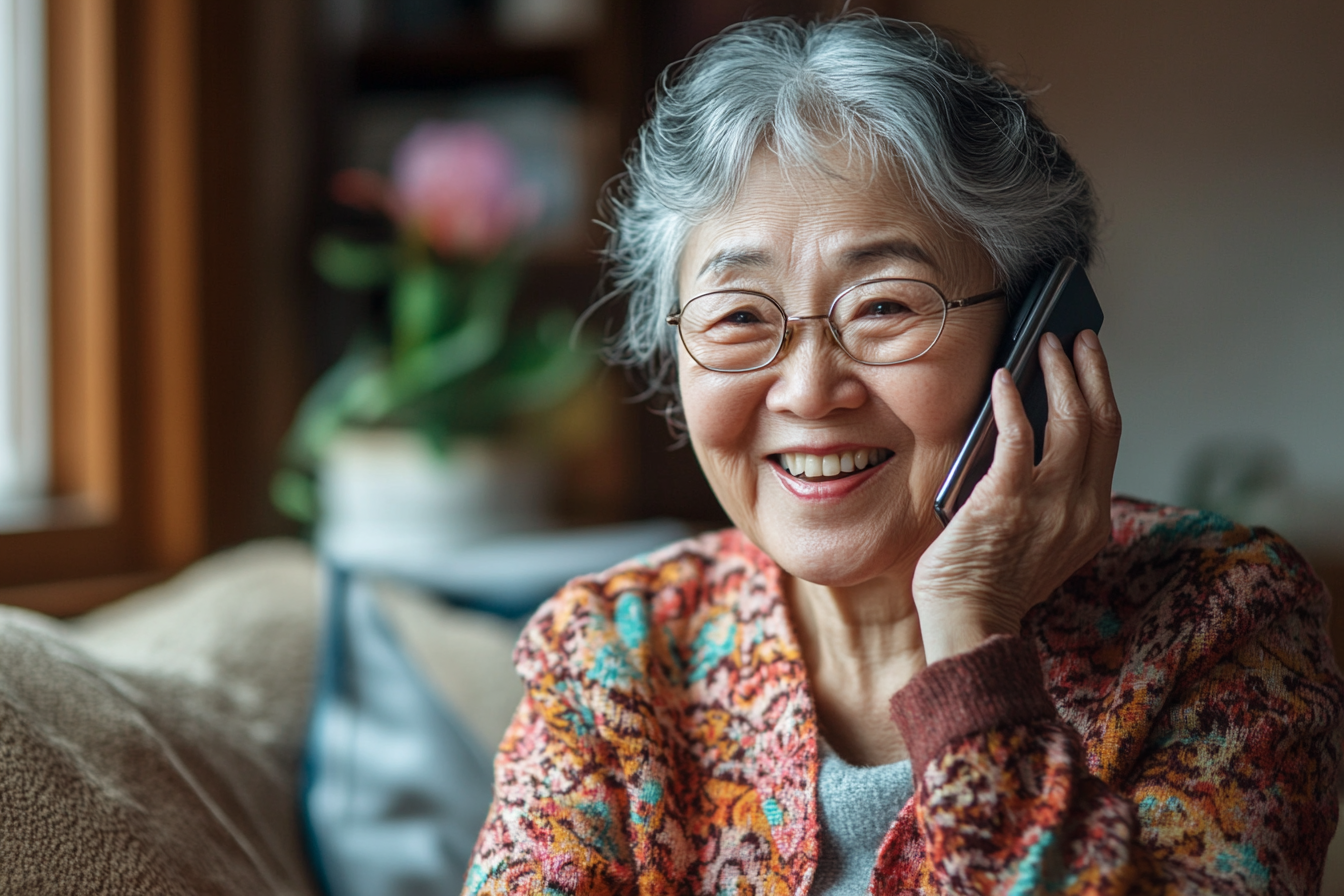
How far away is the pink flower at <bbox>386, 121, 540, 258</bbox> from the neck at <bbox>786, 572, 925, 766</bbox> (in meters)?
1.36

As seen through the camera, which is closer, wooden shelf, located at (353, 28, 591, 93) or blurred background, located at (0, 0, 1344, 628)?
blurred background, located at (0, 0, 1344, 628)

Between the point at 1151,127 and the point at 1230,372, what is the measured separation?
1.63ft

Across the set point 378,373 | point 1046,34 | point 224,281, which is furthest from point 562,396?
point 1046,34

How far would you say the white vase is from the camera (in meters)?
2.05

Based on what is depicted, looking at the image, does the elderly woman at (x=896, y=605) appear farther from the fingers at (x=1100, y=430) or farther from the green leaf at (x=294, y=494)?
the green leaf at (x=294, y=494)

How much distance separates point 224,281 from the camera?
7.26 ft

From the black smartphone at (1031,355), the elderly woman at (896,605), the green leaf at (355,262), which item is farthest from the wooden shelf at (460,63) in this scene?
the black smartphone at (1031,355)

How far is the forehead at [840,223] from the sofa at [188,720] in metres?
0.74

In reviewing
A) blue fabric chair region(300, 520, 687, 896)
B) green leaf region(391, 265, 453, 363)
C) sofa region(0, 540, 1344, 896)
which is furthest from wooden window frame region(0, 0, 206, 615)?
blue fabric chair region(300, 520, 687, 896)

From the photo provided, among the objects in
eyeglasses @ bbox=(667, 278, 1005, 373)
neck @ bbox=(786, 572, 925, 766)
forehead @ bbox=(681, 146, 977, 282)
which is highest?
forehead @ bbox=(681, 146, 977, 282)

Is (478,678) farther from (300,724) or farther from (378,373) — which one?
(378,373)

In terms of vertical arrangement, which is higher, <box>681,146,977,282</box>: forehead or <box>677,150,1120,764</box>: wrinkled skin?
<box>681,146,977,282</box>: forehead

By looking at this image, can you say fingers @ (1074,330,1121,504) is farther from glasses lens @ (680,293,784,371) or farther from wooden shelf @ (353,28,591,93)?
wooden shelf @ (353,28,591,93)

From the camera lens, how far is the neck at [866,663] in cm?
98
